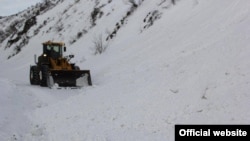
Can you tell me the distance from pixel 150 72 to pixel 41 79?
7556mm

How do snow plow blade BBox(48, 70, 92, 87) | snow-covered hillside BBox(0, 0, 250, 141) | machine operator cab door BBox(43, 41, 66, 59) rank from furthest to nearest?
machine operator cab door BBox(43, 41, 66, 59)
snow plow blade BBox(48, 70, 92, 87)
snow-covered hillside BBox(0, 0, 250, 141)

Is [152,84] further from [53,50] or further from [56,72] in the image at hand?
Result: [53,50]

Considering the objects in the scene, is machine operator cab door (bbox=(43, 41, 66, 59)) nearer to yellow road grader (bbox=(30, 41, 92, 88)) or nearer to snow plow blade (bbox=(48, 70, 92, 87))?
yellow road grader (bbox=(30, 41, 92, 88))

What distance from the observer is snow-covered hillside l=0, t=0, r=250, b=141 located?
479 inches

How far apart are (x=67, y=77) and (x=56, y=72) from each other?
2.00 feet

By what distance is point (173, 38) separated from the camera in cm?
2316

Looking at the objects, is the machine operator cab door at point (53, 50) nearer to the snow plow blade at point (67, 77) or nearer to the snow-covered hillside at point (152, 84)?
the snow-covered hillside at point (152, 84)

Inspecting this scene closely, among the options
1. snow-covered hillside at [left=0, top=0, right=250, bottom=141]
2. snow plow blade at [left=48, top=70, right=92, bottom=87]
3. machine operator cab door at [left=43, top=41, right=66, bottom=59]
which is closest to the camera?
snow-covered hillside at [left=0, top=0, right=250, bottom=141]

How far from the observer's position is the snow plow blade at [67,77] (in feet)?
75.2

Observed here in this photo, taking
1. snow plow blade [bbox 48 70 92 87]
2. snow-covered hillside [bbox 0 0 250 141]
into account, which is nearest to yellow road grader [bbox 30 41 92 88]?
snow plow blade [bbox 48 70 92 87]

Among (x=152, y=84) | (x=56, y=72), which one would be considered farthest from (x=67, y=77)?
(x=152, y=84)

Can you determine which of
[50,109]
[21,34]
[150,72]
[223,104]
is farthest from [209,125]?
[21,34]

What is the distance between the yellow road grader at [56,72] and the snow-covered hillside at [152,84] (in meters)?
0.96

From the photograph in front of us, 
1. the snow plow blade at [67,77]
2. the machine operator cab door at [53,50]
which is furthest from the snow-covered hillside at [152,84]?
the machine operator cab door at [53,50]
